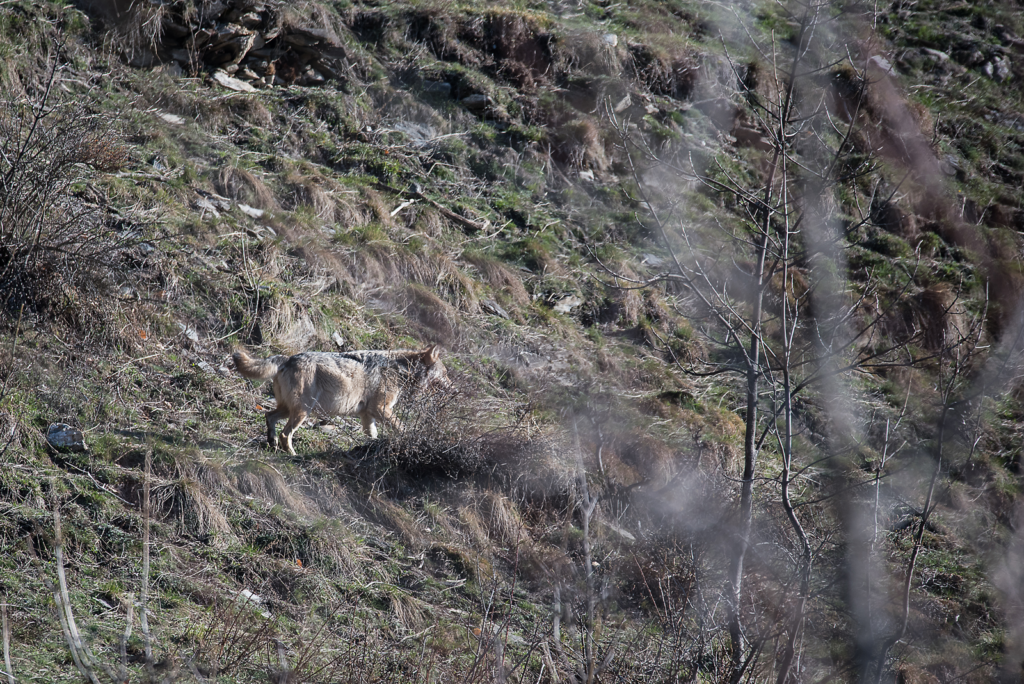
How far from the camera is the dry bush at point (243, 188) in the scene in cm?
974

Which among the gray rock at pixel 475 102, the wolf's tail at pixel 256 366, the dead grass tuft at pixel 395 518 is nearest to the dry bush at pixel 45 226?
the wolf's tail at pixel 256 366

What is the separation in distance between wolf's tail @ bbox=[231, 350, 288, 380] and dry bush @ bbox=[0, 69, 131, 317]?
1889 millimetres

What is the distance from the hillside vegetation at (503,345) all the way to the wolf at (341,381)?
254mm

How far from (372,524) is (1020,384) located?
21.8 feet

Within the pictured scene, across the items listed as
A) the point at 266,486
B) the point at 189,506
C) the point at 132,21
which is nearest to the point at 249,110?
the point at 132,21

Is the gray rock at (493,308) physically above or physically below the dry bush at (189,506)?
below

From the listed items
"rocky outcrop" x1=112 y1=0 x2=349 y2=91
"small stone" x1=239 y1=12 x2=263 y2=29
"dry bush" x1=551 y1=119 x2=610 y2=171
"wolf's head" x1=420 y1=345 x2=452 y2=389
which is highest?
"small stone" x1=239 y1=12 x2=263 y2=29

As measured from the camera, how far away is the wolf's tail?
20.9 ft

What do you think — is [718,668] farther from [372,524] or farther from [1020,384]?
[1020,384]

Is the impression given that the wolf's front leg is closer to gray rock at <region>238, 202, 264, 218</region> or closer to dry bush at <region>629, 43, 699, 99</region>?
gray rock at <region>238, 202, 264, 218</region>

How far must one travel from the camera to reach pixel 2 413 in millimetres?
5754

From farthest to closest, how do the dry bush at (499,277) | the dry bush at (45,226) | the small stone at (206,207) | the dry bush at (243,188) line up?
the dry bush at (499,277) → the dry bush at (243,188) → the small stone at (206,207) → the dry bush at (45,226)

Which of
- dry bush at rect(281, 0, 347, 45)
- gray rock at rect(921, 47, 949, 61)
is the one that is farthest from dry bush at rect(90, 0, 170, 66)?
gray rock at rect(921, 47, 949, 61)

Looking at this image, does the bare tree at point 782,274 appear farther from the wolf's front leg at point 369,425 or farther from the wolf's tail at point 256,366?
the wolf's tail at point 256,366
